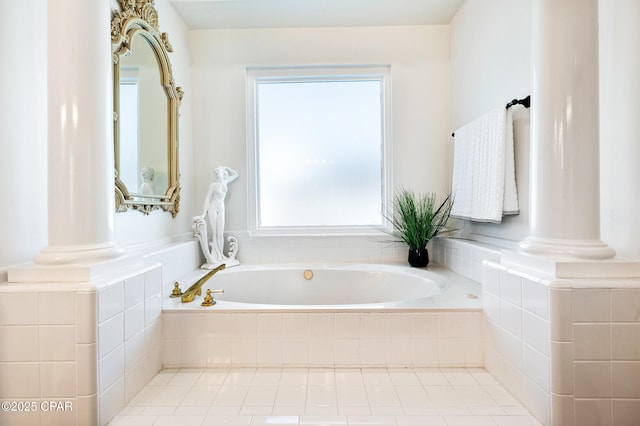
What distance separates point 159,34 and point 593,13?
2.17 meters

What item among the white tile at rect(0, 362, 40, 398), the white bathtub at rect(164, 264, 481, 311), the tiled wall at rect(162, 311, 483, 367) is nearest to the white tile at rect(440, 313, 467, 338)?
the tiled wall at rect(162, 311, 483, 367)

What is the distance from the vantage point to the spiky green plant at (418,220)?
226cm

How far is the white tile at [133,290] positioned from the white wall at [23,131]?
0.34 m

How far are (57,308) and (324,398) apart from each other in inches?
34.9

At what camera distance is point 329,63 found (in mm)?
2561

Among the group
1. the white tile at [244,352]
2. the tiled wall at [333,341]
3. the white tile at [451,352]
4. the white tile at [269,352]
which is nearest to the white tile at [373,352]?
the tiled wall at [333,341]

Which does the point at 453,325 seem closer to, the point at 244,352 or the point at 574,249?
the point at 574,249

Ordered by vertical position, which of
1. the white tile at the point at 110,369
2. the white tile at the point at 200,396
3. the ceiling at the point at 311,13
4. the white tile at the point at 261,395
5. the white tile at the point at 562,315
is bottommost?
the white tile at the point at 200,396

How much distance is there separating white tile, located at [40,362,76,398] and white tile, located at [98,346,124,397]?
0.22 ft

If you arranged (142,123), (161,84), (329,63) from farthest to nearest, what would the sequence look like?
(329,63)
(161,84)
(142,123)

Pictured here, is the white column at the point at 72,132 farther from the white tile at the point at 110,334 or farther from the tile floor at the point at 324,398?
the tile floor at the point at 324,398

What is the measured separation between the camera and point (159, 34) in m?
2.03

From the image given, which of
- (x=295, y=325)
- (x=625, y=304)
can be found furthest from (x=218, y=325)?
(x=625, y=304)

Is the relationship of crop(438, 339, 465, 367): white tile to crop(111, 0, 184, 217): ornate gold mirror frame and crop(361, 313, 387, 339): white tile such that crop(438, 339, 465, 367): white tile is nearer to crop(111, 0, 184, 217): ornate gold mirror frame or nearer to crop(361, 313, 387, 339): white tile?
crop(361, 313, 387, 339): white tile
